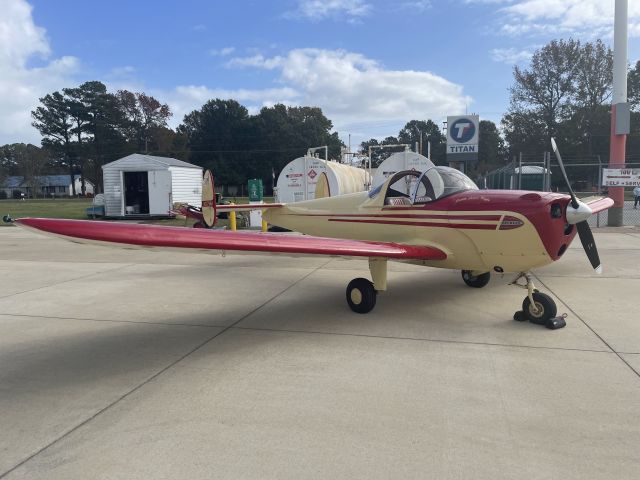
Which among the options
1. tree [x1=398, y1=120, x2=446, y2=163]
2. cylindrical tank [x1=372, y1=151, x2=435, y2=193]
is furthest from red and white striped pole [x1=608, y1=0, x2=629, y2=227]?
tree [x1=398, y1=120, x2=446, y2=163]

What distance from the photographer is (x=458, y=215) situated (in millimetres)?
5730

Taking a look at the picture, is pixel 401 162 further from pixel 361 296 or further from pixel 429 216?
pixel 361 296

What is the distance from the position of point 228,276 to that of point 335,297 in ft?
8.88

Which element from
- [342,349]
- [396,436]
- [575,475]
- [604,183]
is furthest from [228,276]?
[604,183]

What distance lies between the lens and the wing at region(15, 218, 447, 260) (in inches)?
144

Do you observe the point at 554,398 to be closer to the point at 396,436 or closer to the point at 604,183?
the point at 396,436

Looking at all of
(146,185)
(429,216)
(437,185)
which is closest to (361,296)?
(429,216)

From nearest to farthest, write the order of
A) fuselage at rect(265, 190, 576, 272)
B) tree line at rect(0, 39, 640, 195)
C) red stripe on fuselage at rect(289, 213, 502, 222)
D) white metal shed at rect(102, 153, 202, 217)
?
fuselage at rect(265, 190, 576, 272)
red stripe on fuselage at rect(289, 213, 502, 222)
white metal shed at rect(102, 153, 202, 217)
tree line at rect(0, 39, 640, 195)

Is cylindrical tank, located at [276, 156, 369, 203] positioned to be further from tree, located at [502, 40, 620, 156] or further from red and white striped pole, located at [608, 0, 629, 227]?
tree, located at [502, 40, 620, 156]

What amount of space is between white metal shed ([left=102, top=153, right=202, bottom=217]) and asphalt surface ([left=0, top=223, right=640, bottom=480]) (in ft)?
56.2

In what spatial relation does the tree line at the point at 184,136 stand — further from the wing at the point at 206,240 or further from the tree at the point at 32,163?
the wing at the point at 206,240

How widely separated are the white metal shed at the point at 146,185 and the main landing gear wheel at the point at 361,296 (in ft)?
64.1

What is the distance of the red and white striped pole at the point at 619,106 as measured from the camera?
1659 centimetres

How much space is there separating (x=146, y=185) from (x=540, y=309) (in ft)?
81.7
